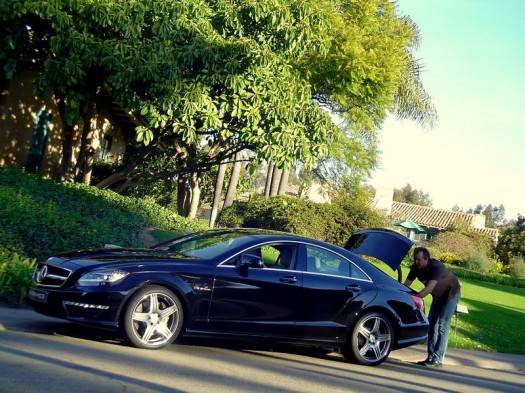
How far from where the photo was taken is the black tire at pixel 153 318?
8.22 m

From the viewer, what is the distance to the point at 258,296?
8992 mm

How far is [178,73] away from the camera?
53.4ft

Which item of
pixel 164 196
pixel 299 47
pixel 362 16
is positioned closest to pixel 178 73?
pixel 299 47

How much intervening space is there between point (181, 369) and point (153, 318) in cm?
87

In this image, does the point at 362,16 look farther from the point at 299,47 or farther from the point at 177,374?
the point at 177,374

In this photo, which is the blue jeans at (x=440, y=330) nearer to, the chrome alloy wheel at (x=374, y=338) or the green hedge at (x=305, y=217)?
the chrome alloy wheel at (x=374, y=338)

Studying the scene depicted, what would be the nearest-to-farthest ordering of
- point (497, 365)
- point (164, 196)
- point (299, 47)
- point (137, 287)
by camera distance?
1. point (137, 287)
2. point (497, 365)
3. point (299, 47)
4. point (164, 196)

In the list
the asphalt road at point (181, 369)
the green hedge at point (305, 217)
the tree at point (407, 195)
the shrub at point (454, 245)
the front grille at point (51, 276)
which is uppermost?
the tree at point (407, 195)

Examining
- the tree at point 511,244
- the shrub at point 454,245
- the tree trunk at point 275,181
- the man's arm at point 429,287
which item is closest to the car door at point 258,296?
the man's arm at point 429,287

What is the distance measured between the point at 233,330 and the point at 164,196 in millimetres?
23629

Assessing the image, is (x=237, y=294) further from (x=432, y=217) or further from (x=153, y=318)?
(x=432, y=217)

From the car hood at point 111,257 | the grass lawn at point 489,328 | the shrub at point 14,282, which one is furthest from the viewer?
the grass lawn at point 489,328

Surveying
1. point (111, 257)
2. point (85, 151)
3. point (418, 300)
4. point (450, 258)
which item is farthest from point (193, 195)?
point (450, 258)

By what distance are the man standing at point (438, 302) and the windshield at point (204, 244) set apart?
305 centimetres
